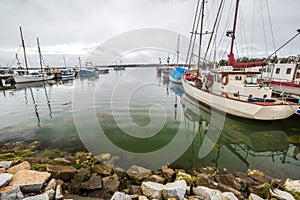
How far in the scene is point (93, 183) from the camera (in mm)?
3773

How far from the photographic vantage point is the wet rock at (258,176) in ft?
13.9

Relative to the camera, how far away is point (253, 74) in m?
10.2

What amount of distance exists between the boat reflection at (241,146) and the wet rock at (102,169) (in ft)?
7.53

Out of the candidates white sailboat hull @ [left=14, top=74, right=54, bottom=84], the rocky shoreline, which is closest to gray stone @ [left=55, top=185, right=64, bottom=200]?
the rocky shoreline

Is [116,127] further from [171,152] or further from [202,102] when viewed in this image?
[202,102]

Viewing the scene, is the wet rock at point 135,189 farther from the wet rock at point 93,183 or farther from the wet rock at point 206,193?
the wet rock at point 206,193

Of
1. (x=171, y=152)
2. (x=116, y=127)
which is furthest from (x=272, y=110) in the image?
(x=116, y=127)

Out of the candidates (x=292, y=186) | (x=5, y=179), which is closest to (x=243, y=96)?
(x=292, y=186)

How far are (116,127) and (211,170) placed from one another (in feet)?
16.3

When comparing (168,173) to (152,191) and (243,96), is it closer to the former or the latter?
(152,191)

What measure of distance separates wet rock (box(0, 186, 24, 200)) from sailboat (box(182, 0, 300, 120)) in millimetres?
9624

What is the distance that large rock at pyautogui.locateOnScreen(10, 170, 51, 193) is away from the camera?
10.4 ft

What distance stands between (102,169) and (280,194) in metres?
4.43

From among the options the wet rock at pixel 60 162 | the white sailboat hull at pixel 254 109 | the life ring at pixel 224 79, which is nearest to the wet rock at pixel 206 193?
the wet rock at pixel 60 162
